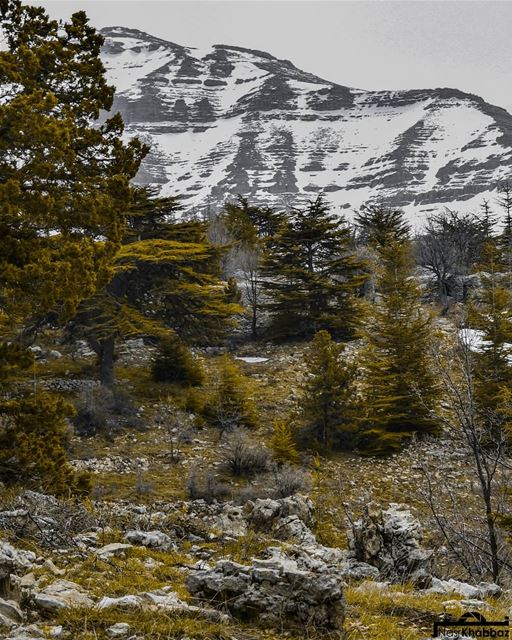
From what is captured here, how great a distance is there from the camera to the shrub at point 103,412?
14328 mm

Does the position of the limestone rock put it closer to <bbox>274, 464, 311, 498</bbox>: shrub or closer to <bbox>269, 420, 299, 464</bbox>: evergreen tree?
<bbox>274, 464, 311, 498</bbox>: shrub

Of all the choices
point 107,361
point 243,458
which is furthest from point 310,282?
point 243,458

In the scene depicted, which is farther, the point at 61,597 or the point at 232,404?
the point at 232,404

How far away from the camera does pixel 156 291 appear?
17.8 m

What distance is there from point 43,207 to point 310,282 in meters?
17.3

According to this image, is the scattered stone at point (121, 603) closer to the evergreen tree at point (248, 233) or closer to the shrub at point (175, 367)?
the shrub at point (175, 367)

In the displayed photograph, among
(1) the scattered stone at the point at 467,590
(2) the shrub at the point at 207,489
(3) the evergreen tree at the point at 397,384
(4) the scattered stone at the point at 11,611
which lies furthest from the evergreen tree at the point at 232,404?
(4) the scattered stone at the point at 11,611

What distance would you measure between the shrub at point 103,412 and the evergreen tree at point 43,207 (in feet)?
15.2

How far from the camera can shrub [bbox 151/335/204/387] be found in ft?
Result: 61.3

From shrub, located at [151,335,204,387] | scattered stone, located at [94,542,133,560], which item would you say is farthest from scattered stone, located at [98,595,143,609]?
shrub, located at [151,335,204,387]

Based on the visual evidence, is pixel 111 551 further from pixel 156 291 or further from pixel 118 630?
pixel 156 291

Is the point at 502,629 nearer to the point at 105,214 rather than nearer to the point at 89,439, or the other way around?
the point at 105,214

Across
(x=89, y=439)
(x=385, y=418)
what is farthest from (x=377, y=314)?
(x=89, y=439)

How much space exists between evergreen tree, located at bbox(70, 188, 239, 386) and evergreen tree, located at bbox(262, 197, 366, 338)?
565cm
